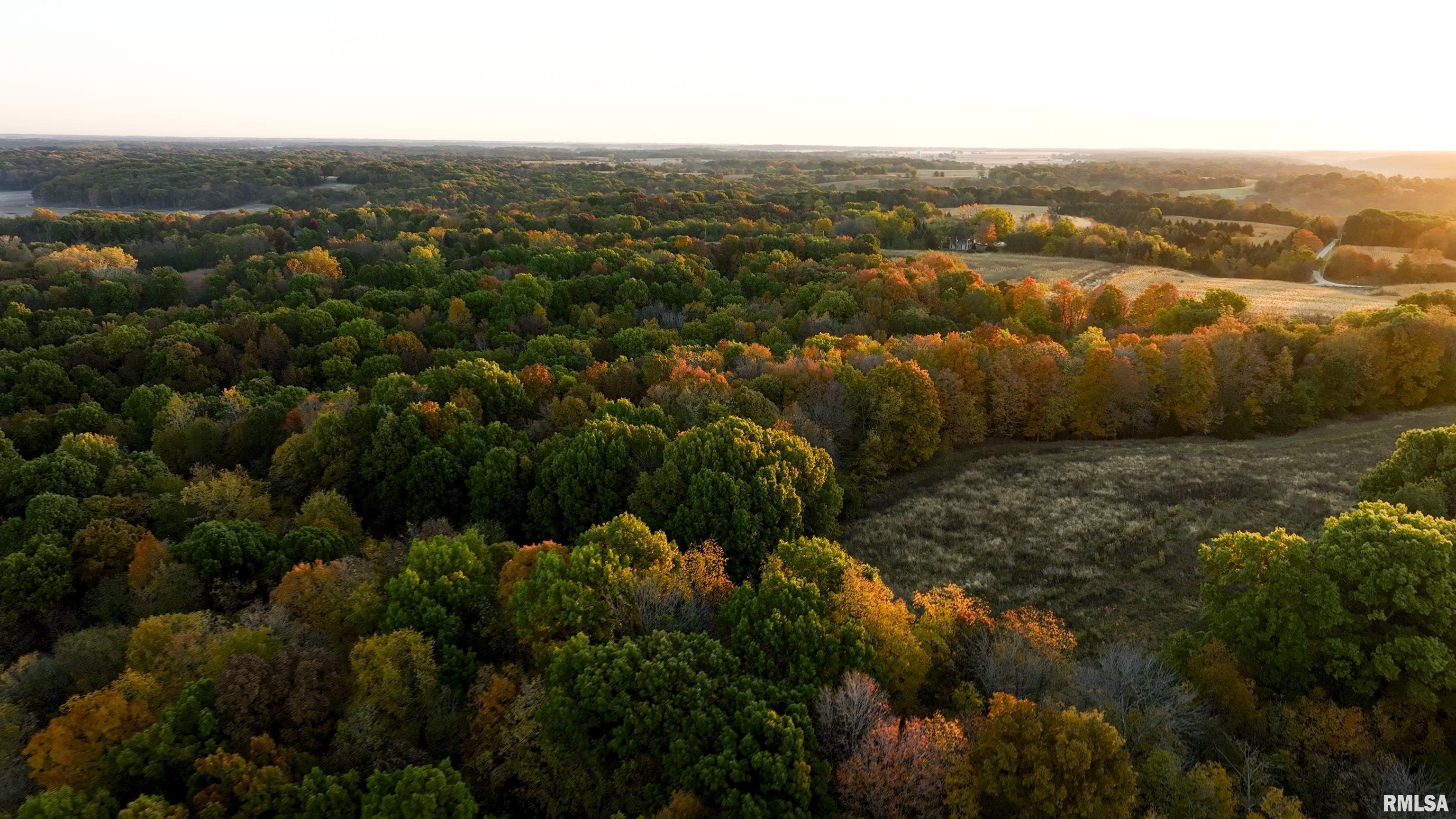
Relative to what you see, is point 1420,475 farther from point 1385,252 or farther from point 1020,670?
point 1385,252

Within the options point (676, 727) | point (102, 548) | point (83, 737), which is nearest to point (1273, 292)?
point (676, 727)

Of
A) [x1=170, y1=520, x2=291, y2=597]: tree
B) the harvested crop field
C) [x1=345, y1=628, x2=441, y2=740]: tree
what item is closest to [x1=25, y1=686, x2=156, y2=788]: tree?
[x1=345, y1=628, x2=441, y2=740]: tree

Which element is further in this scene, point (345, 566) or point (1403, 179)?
point (1403, 179)

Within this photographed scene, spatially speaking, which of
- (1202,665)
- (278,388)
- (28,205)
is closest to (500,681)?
(1202,665)

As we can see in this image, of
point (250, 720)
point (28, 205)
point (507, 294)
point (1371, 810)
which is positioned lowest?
point (1371, 810)

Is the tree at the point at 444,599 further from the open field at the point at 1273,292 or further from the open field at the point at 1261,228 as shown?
the open field at the point at 1261,228

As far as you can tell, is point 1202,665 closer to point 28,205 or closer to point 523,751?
point 523,751

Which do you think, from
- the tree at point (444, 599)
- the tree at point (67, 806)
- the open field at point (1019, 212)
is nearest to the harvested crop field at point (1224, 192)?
the open field at point (1019, 212)
